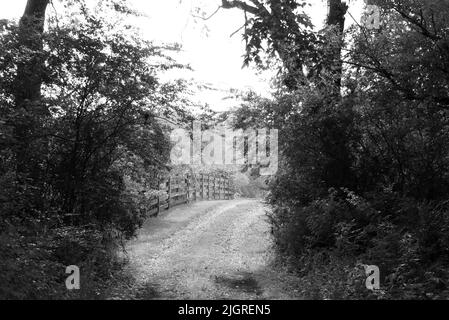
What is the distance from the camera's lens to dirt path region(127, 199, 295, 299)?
8914 mm

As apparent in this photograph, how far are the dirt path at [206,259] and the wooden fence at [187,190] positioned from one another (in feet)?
2.42

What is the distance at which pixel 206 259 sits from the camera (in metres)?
12.2

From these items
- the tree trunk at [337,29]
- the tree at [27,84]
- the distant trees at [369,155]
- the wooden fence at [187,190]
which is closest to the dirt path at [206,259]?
the wooden fence at [187,190]

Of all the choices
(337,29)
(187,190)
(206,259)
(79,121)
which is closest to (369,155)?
(337,29)

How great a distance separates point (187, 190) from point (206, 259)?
47.2 feet

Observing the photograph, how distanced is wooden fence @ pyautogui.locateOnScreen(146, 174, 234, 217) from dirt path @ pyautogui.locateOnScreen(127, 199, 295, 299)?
74 cm

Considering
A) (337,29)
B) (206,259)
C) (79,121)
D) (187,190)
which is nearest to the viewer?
(79,121)

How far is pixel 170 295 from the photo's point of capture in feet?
27.3

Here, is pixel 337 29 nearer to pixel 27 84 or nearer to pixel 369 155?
pixel 369 155

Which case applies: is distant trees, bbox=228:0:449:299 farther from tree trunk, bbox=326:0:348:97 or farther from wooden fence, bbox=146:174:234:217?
wooden fence, bbox=146:174:234:217

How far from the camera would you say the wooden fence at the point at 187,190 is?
2097cm
